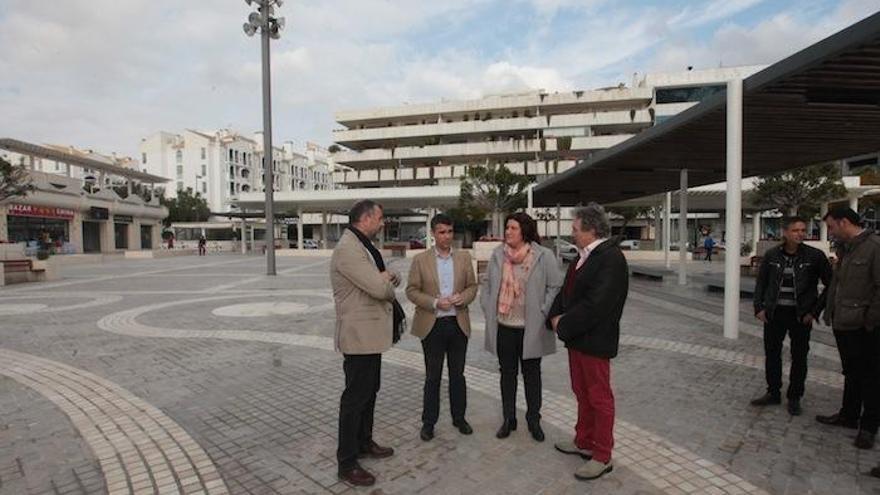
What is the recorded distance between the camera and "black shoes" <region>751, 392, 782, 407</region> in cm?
466

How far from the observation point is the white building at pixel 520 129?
51.7 metres

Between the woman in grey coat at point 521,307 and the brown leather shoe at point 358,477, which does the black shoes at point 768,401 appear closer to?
the woman in grey coat at point 521,307

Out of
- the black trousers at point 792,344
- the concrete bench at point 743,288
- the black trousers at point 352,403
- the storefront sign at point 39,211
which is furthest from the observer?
the storefront sign at point 39,211

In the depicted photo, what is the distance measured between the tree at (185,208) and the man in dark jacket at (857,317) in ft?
232

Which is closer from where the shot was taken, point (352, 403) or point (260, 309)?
point (352, 403)

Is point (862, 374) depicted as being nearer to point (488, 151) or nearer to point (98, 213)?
point (98, 213)

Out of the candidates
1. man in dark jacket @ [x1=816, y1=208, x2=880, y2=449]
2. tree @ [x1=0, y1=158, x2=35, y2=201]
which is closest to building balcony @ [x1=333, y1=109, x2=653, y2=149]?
tree @ [x1=0, y1=158, x2=35, y2=201]

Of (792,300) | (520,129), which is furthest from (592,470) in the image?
(520,129)

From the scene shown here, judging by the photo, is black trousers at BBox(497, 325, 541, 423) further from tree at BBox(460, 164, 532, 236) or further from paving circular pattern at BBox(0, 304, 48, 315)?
tree at BBox(460, 164, 532, 236)

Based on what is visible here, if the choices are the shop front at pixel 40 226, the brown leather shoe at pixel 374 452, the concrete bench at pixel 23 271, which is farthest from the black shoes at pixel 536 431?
the shop front at pixel 40 226

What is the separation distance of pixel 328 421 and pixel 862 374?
4232 millimetres

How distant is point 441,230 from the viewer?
3844 millimetres

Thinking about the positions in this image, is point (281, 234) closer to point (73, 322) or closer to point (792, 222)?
point (73, 322)

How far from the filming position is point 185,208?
6812cm
